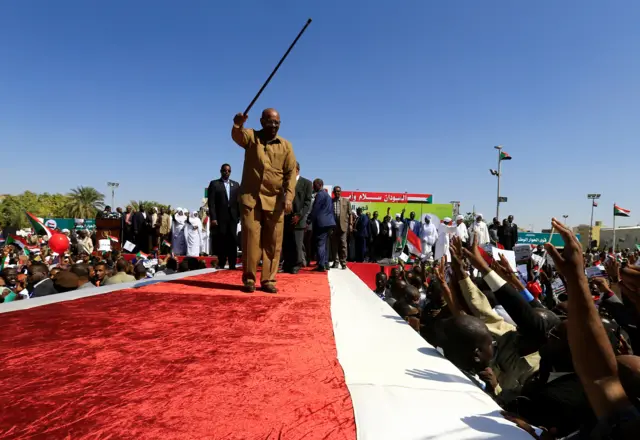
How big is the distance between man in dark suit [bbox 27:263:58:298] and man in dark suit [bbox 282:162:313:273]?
3.06 meters

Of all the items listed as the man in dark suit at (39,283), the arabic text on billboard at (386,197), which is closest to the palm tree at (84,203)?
the arabic text on billboard at (386,197)

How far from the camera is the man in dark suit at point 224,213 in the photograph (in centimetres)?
630

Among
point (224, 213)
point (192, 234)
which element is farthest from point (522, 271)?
point (192, 234)

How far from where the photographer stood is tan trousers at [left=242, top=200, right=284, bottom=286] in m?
3.86

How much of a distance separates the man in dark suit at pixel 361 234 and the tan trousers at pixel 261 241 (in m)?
8.55

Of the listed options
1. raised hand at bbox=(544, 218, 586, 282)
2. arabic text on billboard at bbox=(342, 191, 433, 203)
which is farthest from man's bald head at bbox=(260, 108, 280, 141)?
arabic text on billboard at bbox=(342, 191, 433, 203)

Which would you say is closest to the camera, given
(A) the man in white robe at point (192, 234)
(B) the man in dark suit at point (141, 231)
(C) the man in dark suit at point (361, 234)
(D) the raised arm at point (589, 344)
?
(D) the raised arm at point (589, 344)

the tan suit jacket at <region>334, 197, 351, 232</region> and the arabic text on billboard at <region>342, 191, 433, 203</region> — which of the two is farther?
the arabic text on billboard at <region>342, 191, 433, 203</region>

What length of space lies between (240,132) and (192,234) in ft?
24.6

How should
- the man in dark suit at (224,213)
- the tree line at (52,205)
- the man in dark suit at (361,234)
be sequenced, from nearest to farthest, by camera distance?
1. the man in dark suit at (224,213)
2. the man in dark suit at (361,234)
3. the tree line at (52,205)

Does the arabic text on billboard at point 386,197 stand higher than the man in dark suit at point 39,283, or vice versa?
the arabic text on billboard at point 386,197

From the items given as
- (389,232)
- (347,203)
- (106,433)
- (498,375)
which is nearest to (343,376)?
(106,433)

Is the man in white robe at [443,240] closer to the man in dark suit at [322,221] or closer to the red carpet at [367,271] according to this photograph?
the red carpet at [367,271]

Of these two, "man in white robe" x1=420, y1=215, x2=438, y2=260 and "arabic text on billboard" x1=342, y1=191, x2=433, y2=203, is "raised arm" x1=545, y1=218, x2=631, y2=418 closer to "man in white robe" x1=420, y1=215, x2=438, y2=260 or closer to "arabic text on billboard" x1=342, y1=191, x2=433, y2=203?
"man in white robe" x1=420, y1=215, x2=438, y2=260
